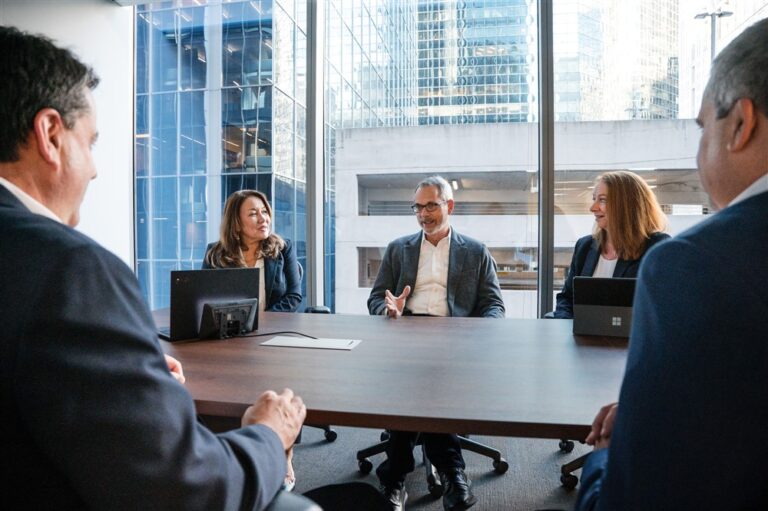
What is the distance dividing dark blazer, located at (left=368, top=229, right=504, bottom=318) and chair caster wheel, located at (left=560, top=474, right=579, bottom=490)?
895 millimetres

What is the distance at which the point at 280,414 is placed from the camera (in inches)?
45.1

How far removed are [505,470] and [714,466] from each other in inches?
84.8

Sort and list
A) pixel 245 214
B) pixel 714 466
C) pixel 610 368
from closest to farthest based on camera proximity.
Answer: pixel 714 466, pixel 610 368, pixel 245 214

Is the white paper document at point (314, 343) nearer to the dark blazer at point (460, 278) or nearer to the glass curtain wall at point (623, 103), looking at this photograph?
the dark blazer at point (460, 278)

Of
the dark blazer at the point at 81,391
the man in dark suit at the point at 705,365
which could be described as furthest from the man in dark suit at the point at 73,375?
the man in dark suit at the point at 705,365

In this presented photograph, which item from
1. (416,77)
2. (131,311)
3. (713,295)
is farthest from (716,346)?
(416,77)

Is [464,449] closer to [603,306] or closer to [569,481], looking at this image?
[569,481]

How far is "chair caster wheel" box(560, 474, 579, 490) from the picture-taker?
2516 mm

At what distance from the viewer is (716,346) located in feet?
2.24

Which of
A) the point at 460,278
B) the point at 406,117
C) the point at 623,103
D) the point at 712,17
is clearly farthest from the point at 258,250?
the point at 712,17

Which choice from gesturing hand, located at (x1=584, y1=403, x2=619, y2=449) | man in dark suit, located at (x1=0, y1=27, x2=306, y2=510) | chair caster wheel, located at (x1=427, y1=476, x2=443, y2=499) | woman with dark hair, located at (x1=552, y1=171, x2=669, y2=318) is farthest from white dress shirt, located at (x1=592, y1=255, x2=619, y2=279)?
man in dark suit, located at (x1=0, y1=27, x2=306, y2=510)

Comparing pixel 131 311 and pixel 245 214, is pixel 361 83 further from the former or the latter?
pixel 131 311

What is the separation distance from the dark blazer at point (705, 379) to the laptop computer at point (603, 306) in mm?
1315

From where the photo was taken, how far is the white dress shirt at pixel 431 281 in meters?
3.18
